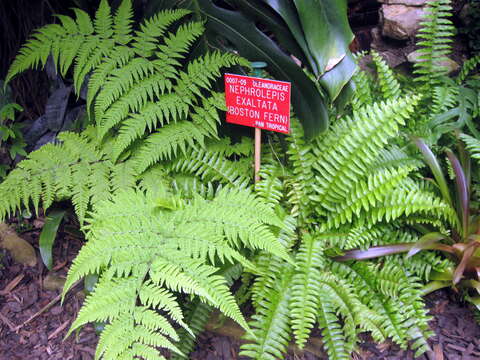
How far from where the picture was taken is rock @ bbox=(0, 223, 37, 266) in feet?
7.51

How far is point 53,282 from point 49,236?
29 centimetres

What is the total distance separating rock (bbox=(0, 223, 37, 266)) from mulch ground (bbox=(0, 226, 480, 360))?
0.13 ft

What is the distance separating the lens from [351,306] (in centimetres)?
163

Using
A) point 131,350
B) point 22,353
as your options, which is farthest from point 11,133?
point 131,350

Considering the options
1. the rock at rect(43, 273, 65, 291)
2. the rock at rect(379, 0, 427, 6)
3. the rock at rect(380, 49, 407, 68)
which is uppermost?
the rock at rect(379, 0, 427, 6)

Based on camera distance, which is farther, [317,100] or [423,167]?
[423,167]

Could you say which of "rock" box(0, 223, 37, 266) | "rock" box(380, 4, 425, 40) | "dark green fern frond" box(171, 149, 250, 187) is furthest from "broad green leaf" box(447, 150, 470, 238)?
"rock" box(0, 223, 37, 266)

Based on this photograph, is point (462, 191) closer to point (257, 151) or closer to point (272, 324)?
point (257, 151)

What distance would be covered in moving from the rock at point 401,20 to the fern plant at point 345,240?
1152mm

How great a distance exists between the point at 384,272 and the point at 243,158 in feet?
2.97

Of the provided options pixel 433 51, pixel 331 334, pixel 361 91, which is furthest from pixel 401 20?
pixel 331 334

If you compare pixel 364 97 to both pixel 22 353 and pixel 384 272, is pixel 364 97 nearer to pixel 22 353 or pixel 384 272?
pixel 384 272

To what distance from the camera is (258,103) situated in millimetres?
1839

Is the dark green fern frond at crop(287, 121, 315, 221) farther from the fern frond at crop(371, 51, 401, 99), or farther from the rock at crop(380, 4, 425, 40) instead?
the rock at crop(380, 4, 425, 40)
